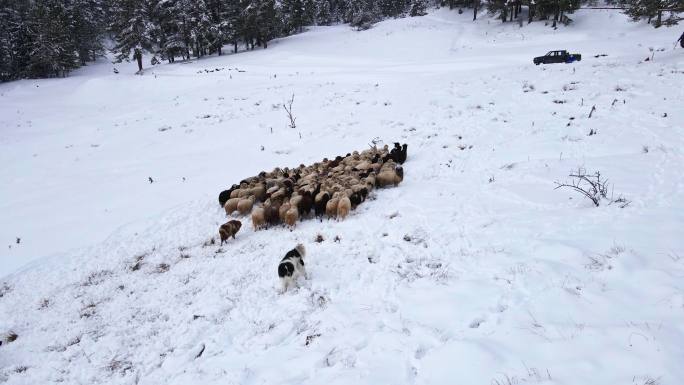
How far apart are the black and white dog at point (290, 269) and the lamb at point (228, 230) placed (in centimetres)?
250

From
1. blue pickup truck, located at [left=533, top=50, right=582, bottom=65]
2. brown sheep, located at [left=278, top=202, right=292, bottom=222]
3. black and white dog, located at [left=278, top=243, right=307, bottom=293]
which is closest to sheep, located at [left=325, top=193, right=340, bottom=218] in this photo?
brown sheep, located at [left=278, top=202, right=292, bottom=222]

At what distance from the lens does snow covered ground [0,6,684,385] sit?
419 cm

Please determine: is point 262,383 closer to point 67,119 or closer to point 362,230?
point 362,230

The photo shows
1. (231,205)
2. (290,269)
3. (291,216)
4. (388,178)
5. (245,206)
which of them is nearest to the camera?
(290,269)

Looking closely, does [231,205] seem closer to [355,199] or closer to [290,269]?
[355,199]

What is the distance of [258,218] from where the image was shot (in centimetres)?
880

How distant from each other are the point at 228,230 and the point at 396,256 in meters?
3.89

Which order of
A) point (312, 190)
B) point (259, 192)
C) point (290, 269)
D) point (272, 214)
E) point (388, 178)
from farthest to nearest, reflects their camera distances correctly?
point (388, 178)
point (259, 192)
point (312, 190)
point (272, 214)
point (290, 269)

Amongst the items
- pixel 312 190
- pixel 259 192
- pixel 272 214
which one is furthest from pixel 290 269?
pixel 259 192

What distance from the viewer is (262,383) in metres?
4.34

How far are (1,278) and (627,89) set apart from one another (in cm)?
2090

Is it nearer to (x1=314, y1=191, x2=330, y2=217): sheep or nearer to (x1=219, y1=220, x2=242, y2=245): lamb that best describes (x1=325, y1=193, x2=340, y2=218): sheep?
(x1=314, y1=191, x2=330, y2=217): sheep

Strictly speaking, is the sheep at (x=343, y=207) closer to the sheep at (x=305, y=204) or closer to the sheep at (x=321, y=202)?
the sheep at (x=321, y=202)

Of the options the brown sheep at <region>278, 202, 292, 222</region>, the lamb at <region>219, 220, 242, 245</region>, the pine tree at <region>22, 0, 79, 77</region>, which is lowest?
the lamb at <region>219, 220, 242, 245</region>
